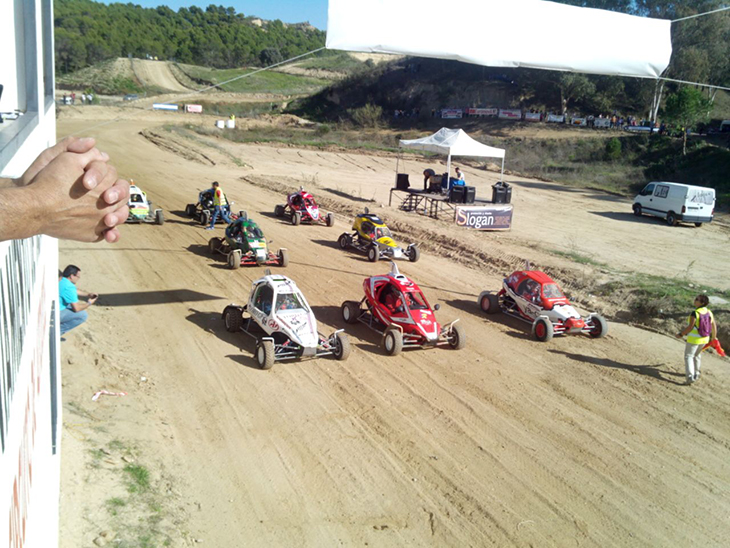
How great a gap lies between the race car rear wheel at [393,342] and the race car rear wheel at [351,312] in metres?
1.59

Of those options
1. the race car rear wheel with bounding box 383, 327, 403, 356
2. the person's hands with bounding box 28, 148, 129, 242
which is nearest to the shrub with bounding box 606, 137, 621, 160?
the race car rear wheel with bounding box 383, 327, 403, 356

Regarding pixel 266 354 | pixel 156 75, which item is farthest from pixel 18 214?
pixel 156 75

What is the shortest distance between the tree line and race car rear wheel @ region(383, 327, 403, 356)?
344 ft

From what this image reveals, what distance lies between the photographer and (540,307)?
14.5 metres

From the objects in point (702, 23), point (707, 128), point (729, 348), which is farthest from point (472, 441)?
point (702, 23)

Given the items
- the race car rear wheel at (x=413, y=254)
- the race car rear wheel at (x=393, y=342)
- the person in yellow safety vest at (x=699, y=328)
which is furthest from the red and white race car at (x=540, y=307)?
the race car rear wheel at (x=413, y=254)

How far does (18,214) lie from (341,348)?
10.4m

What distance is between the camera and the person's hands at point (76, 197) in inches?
73.2

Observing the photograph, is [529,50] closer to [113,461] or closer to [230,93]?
[113,461]

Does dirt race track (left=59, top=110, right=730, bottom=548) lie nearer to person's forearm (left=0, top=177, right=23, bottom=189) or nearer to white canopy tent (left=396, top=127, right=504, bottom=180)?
person's forearm (left=0, top=177, right=23, bottom=189)

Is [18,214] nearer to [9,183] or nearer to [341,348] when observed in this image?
[9,183]

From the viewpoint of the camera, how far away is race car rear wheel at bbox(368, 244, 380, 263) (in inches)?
783

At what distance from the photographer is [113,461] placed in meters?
8.04

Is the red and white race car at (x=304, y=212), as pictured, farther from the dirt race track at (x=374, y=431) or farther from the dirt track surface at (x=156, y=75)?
the dirt track surface at (x=156, y=75)
